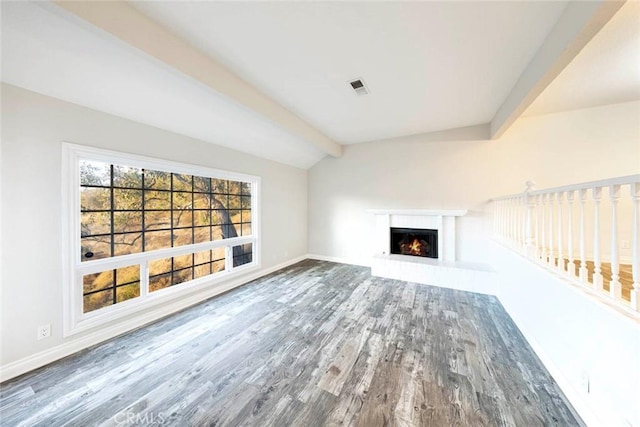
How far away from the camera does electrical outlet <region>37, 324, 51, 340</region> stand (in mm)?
1834

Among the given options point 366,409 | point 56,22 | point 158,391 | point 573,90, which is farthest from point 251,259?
point 573,90

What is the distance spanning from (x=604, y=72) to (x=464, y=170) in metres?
1.84

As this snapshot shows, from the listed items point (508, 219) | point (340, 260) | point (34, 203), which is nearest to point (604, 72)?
point (508, 219)

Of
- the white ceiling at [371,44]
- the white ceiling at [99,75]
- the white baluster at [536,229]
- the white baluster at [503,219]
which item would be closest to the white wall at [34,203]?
the white ceiling at [99,75]

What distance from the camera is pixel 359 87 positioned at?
262 centimetres

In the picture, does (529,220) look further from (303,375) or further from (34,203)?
(34,203)

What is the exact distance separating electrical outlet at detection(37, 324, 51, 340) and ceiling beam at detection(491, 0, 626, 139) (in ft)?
15.3

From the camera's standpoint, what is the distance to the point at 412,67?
2.23 m

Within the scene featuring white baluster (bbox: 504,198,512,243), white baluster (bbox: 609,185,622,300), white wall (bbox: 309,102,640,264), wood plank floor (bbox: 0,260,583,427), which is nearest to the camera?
white baluster (bbox: 609,185,622,300)

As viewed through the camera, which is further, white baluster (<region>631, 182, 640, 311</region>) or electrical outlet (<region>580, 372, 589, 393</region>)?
electrical outlet (<region>580, 372, 589, 393</region>)

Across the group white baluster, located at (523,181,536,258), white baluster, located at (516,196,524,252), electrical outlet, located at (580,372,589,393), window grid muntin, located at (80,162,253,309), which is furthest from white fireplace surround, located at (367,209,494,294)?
window grid muntin, located at (80,162,253,309)

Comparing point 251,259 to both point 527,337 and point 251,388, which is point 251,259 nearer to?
point 251,388

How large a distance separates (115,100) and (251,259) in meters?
2.92

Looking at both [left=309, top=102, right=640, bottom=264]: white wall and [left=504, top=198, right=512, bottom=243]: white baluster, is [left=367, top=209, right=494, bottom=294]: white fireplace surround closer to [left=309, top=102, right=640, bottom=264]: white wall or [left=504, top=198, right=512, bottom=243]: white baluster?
[left=309, top=102, right=640, bottom=264]: white wall
